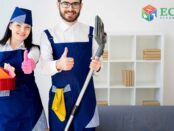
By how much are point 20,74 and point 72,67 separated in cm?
29

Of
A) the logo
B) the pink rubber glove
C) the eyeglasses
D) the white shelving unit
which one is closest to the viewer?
the pink rubber glove

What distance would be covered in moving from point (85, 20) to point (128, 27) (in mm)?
591

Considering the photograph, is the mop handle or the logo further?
the logo

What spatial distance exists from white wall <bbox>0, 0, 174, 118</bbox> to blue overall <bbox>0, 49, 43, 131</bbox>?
2154 millimetres

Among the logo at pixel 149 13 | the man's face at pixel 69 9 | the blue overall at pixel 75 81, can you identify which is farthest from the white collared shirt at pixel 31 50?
the logo at pixel 149 13

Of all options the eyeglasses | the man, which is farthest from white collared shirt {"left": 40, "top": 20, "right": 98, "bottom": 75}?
the eyeglasses

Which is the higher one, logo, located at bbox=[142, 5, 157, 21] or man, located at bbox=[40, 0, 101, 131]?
logo, located at bbox=[142, 5, 157, 21]

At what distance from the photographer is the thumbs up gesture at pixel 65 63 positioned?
4.99 feet

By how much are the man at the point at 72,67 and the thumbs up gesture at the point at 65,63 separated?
4 centimetres

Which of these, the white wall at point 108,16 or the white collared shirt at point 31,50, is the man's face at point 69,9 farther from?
the white wall at point 108,16

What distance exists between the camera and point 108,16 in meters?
3.86

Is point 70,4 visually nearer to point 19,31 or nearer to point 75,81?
point 19,31

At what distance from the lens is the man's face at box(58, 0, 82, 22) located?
63.6 inches

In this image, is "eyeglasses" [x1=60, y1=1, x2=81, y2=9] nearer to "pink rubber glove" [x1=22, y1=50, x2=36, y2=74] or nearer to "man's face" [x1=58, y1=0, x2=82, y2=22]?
"man's face" [x1=58, y1=0, x2=82, y2=22]
